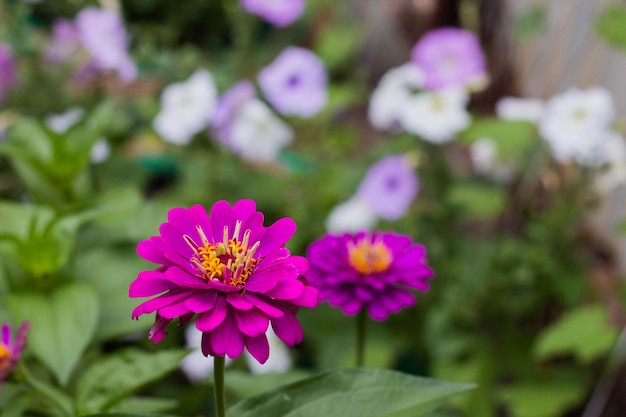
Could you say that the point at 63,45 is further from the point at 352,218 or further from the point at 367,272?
the point at 367,272

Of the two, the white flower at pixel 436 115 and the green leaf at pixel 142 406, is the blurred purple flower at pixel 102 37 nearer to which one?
the white flower at pixel 436 115

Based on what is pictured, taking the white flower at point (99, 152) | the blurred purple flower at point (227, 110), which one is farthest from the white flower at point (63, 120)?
the blurred purple flower at point (227, 110)

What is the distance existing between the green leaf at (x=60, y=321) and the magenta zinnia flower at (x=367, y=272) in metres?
0.22

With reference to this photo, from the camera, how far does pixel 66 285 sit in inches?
28.8

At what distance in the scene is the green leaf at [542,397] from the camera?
114 cm

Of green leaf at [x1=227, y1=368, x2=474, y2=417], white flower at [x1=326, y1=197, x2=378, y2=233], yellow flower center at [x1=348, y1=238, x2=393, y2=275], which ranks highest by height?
yellow flower center at [x1=348, y1=238, x2=393, y2=275]

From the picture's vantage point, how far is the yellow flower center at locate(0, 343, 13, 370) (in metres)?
0.50

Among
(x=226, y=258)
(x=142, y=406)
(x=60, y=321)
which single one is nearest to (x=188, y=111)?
(x=60, y=321)

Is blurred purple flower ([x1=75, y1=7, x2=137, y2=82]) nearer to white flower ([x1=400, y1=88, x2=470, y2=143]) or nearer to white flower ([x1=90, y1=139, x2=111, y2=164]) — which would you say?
white flower ([x1=90, y1=139, x2=111, y2=164])

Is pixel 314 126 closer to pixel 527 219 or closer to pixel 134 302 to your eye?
pixel 527 219

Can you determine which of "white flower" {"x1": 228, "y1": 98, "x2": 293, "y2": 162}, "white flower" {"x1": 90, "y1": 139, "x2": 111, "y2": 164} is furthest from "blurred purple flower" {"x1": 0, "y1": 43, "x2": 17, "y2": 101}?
"white flower" {"x1": 228, "y1": 98, "x2": 293, "y2": 162}

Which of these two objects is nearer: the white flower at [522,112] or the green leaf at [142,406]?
the green leaf at [142,406]

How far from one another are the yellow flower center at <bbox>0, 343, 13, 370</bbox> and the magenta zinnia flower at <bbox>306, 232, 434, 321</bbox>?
196 mm

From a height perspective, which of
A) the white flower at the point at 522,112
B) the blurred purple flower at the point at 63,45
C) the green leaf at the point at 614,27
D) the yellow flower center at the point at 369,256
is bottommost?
the yellow flower center at the point at 369,256
